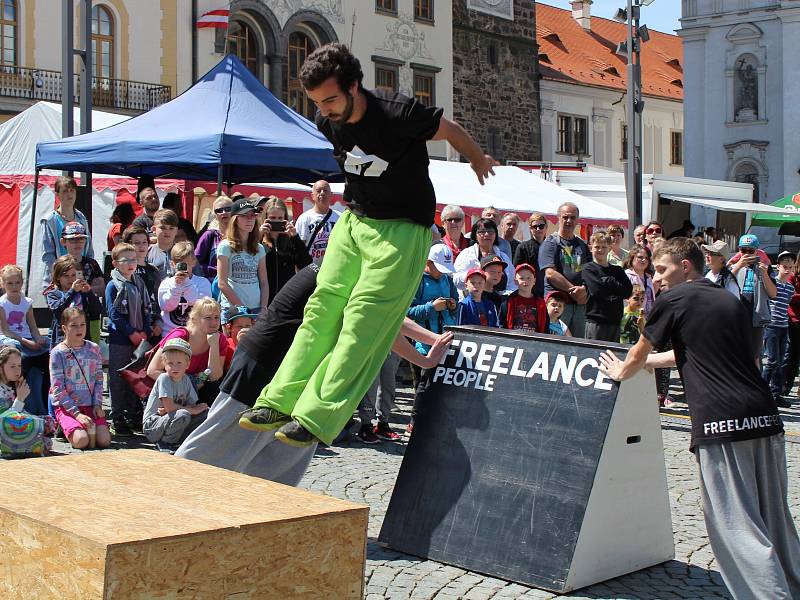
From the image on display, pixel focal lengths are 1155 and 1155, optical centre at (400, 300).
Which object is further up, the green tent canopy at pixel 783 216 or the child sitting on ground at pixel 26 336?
the green tent canopy at pixel 783 216

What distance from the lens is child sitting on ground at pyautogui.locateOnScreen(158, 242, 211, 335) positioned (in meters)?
9.31

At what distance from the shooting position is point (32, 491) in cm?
399

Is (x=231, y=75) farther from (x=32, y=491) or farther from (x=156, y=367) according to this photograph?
(x=32, y=491)

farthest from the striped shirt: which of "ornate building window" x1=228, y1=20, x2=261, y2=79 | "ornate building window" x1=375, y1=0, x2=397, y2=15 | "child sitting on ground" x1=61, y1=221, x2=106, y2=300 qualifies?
"ornate building window" x1=375, y1=0, x2=397, y2=15

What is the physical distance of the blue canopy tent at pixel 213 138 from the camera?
11.1m

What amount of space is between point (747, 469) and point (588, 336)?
562 cm

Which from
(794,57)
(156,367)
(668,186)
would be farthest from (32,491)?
(794,57)

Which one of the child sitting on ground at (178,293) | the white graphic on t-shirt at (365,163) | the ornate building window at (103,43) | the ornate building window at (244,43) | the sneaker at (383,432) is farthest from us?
the ornate building window at (244,43)

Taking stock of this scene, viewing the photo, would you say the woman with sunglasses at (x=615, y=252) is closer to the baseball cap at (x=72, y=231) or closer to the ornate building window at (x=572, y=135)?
the baseball cap at (x=72, y=231)

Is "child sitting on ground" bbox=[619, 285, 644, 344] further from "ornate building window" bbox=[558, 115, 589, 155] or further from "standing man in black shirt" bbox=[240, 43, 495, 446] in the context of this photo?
"ornate building window" bbox=[558, 115, 589, 155]

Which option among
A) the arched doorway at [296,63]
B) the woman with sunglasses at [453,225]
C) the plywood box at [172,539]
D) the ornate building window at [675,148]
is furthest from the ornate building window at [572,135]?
the plywood box at [172,539]

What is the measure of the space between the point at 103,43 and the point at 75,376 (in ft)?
83.0

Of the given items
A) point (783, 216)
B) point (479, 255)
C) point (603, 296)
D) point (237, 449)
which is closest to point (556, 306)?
point (603, 296)

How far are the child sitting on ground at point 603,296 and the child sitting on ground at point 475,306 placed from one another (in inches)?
39.1
